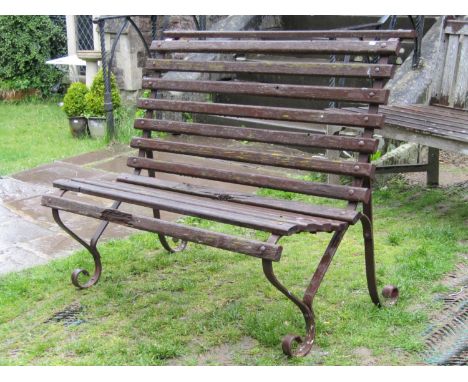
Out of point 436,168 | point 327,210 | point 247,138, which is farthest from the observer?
point 436,168

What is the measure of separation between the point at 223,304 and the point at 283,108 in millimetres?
1096

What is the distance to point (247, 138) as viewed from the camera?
11.7 feet

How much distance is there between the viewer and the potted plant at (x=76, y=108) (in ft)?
24.2

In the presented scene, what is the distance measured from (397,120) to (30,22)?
718 centimetres

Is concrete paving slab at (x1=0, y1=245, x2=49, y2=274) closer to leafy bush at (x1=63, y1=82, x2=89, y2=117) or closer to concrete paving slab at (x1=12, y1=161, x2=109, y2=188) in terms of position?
concrete paving slab at (x1=12, y1=161, x2=109, y2=188)

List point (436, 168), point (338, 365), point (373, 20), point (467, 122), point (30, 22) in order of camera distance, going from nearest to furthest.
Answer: point (338, 365), point (467, 122), point (436, 168), point (373, 20), point (30, 22)

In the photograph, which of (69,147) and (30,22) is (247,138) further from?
(30,22)

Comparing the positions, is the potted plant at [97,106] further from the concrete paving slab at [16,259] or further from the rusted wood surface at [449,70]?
the rusted wood surface at [449,70]

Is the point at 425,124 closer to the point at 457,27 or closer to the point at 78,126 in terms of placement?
the point at 457,27

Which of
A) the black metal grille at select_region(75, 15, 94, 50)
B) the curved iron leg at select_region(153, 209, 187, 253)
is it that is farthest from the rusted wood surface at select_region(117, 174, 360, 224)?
the black metal grille at select_region(75, 15, 94, 50)

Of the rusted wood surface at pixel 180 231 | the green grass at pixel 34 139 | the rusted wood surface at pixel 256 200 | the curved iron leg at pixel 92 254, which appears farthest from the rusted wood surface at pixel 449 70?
the green grass at pixel 34 139

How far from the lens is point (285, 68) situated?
349cm

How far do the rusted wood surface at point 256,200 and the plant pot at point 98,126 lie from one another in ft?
11.9

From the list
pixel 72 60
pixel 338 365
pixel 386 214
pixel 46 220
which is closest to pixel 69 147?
pixel 46 220
